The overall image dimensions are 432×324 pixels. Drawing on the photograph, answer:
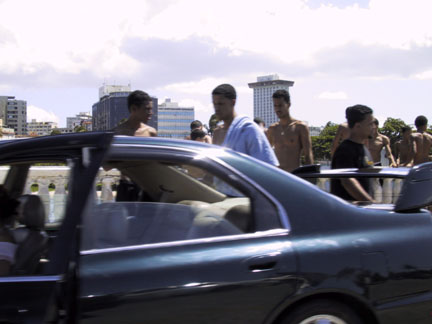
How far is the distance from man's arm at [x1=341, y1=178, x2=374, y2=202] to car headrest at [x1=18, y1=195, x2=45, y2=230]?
2282 mm

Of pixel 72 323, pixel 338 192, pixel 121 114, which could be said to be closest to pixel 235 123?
pixel 338 192

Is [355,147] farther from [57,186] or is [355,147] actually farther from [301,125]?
[57,186]

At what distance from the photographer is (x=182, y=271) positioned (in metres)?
2.41

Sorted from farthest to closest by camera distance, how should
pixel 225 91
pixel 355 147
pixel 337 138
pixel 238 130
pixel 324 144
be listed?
pixel 324 144
pixel 337 138
pixel 225 91
pixel 238 130
pixel 355 147

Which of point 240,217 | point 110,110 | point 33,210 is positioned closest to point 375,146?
point 240,217

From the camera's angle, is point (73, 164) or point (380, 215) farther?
point (380, 215)

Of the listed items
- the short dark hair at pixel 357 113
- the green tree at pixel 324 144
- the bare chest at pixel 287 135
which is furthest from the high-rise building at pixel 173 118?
the short dark hair at pixel 357 113

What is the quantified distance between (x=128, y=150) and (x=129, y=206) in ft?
0.98

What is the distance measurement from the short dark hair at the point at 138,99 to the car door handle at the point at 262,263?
3.32 meters

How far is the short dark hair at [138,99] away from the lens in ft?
18.2

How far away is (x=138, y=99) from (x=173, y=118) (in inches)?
7158

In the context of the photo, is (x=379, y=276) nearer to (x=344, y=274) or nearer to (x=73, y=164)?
(x=344, y=274)

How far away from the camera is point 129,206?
276 cm

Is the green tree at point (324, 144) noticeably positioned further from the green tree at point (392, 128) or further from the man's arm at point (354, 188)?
the man's arm at point (354, 188)
